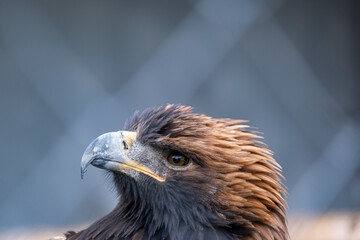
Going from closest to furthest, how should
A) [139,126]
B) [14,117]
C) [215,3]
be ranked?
[139,126]
[14,117]
[215,3]

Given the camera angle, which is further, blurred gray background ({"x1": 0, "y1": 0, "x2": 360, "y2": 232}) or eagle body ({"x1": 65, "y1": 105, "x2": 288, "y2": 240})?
blurred gray background ({"x1": 0, "y1": 0, "x2": 360, "y2": 232})

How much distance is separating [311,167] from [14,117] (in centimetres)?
289

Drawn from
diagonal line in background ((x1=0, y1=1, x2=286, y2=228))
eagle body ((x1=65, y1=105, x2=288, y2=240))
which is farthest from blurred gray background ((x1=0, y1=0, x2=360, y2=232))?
eagle body ((x1=65, y1=105, x2=288, y2=240))

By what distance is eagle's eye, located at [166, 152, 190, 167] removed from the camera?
2225mm

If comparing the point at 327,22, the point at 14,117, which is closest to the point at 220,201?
the point at 14,117

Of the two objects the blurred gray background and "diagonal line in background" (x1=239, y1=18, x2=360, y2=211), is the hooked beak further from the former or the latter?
"diagonal line in background" (x1=239, y1=18, x2=360, y2=211)

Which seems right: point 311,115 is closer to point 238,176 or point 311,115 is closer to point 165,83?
point 165,83

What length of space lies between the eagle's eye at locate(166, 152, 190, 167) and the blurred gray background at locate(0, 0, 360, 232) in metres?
3.31

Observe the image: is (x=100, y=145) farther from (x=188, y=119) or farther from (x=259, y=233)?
(x=259, y=233)

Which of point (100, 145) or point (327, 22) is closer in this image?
point (100, 145)

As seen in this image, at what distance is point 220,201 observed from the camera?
217 cm

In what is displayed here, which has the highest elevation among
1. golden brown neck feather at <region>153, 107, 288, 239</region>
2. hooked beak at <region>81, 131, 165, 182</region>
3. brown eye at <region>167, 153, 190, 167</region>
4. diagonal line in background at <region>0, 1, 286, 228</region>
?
diagonal line in background at <region>0, 1, 286, 228</region>

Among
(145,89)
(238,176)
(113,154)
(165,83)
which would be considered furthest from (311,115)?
(113,154)

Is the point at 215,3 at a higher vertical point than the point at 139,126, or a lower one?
higher
